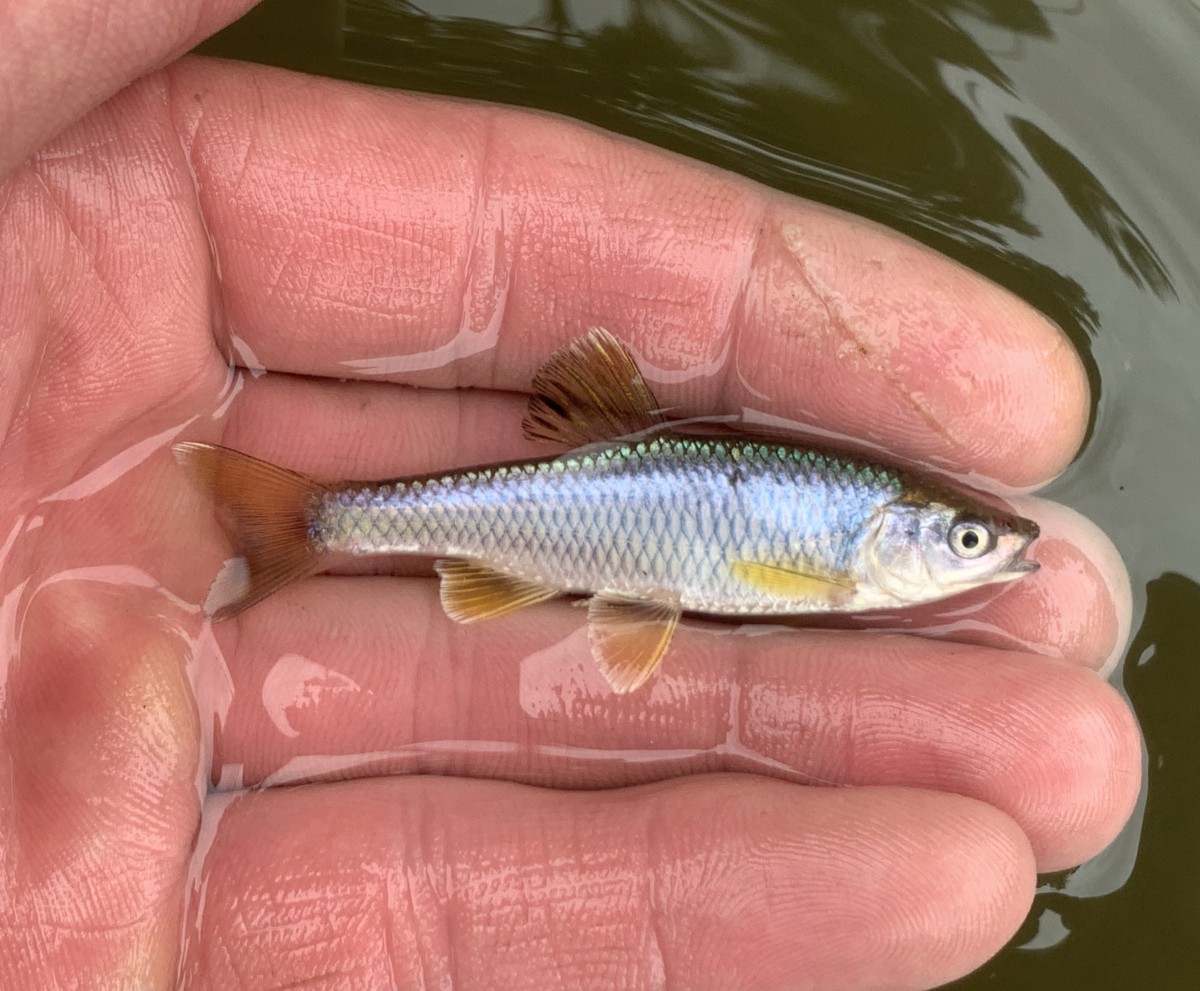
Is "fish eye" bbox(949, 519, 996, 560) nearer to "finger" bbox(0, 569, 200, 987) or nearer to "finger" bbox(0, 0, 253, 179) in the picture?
"finger" bbox(0, 569, 200, 987)

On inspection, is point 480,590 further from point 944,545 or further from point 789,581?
point 944,545

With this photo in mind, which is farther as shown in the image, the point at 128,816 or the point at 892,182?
the point at 892,182

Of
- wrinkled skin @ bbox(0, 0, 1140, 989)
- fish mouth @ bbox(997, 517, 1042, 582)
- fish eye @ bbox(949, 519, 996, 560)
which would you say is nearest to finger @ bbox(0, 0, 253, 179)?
wrinkled skin @ bbox(0, 0, 1140, 989)

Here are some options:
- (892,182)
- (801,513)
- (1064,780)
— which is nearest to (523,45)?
(892,182)

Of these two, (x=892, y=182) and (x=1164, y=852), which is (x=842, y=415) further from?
(x=1164, y=852)

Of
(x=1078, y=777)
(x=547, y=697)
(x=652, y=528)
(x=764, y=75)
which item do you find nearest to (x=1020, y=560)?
(x=1078, y=777)

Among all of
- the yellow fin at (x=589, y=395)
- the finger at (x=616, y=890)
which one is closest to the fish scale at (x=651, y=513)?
the yellow fin at (x=589, y=395)

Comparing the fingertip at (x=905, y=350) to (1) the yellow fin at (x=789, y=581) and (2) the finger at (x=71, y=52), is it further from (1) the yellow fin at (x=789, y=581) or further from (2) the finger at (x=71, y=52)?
(2) the finger at (x=71, y=52)
